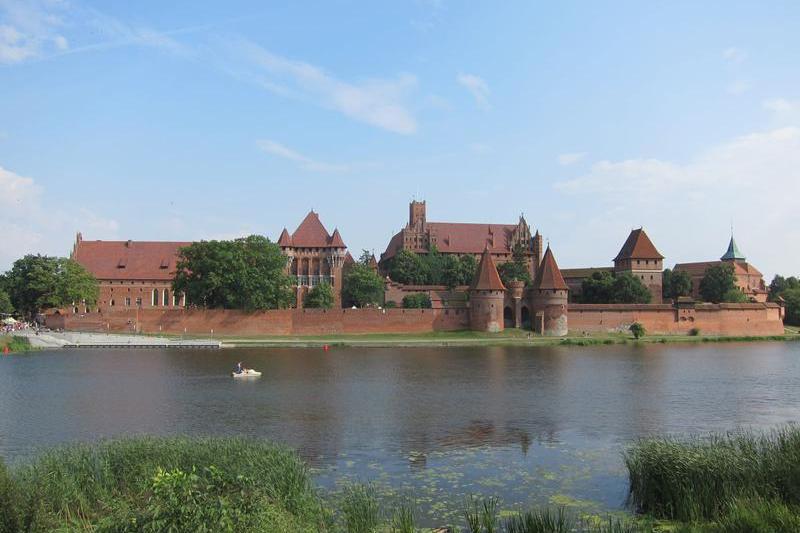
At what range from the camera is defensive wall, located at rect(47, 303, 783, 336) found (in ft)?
181

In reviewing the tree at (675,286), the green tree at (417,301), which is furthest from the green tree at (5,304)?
the tree at (675,286)

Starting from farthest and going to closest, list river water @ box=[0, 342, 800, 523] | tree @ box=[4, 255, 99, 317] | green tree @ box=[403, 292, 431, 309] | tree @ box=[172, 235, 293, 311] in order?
green tree @ box=[403, 292, 431, 309], tree @ box=[4, 255, 99, 317], tree @ box=[172, 235, 293, 311], river water @ box=[0, 342, 800, 523]

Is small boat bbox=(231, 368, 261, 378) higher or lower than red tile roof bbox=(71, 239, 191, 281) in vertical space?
lower

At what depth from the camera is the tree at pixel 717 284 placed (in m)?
69.1

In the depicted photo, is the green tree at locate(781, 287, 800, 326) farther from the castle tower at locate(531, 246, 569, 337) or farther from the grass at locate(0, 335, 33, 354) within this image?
the grass at locate(0, 335, 33, 354)

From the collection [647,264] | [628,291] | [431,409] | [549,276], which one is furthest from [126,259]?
[431,409]

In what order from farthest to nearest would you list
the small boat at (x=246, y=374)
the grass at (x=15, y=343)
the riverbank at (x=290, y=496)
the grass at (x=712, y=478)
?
the grass at (x=15, y=343) → the small boat at (x=246, y=374) → the grass at (x=712, y=478) → the riverbank at (x=290, y=496)

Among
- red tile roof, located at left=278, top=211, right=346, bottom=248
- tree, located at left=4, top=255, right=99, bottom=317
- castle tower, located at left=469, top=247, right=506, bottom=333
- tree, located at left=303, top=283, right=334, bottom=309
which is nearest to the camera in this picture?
castle tower, located at left=469, top=247, right=506, bottom=333

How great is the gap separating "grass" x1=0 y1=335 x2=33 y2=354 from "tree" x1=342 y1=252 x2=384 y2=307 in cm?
A: 2693

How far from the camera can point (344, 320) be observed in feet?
184

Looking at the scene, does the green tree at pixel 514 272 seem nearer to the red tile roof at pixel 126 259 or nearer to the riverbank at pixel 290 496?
the red tile roof at pixel 126 259

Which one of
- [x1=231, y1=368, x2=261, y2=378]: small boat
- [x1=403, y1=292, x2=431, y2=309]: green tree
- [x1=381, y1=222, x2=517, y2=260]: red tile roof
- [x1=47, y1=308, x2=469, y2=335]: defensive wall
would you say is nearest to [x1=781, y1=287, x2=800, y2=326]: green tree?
[x1=381, y1=222, x2=517, y2=260]: red tile roof

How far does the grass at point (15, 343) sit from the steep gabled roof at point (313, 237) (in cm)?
2804

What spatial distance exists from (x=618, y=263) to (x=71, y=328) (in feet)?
166
